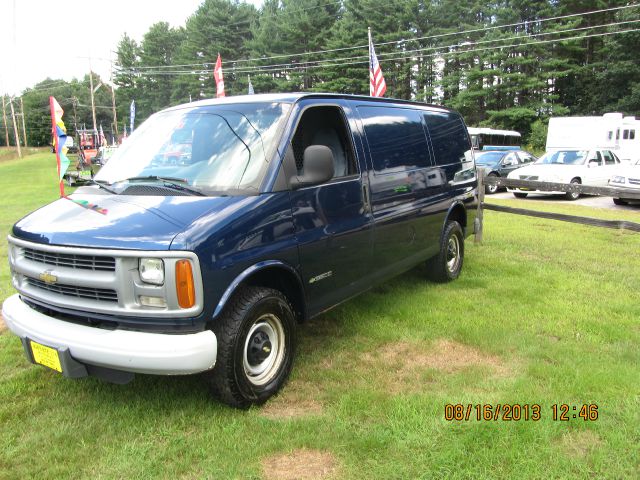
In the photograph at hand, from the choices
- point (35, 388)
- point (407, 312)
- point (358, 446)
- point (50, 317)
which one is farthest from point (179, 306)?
point (407, 312)

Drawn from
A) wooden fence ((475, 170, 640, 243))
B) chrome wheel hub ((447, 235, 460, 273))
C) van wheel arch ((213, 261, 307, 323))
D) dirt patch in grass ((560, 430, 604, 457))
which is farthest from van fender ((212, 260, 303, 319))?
wooden fence ((475, 170, 640, 243))

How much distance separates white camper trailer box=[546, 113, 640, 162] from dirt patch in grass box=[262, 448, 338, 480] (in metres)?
23.8

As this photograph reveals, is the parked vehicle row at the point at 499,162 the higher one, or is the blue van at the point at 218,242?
the blue van at the point at 218,242

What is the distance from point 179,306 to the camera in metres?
2.72

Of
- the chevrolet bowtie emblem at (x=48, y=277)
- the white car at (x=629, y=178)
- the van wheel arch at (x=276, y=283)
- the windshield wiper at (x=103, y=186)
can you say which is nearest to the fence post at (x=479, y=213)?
the van wheel arch at (x=276, y=283)

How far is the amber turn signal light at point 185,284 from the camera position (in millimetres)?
2691

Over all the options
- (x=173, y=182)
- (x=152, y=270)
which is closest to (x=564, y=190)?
(x=173, y=182)

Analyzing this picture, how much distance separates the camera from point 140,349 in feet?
8.80

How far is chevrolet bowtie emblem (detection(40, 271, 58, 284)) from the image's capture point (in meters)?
3.00

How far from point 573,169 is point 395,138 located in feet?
49.6

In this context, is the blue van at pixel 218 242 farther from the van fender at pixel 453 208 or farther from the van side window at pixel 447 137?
the van fender at pixel 453 208

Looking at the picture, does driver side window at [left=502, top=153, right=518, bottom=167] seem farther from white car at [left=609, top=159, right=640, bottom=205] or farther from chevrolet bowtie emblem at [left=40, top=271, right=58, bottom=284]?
chevrolet bowtie emblem at [left=40, top=271, right=58, bottom=284]

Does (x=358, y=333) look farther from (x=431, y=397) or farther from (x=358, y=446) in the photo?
(x=358, y=446)
